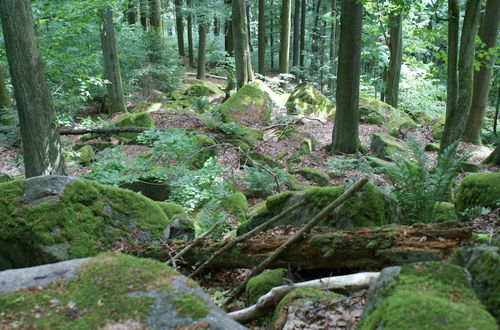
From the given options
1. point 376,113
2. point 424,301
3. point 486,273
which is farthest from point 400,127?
point 424,301

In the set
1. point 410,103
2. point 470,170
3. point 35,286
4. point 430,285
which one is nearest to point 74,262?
point 35,286

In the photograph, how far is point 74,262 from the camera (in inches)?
105

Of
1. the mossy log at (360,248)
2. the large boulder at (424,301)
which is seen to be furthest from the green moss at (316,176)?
the large boulder at (424,301)

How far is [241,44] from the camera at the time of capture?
17.5 m

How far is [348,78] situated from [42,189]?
880 centimetres

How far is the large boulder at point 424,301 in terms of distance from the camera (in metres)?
1.90

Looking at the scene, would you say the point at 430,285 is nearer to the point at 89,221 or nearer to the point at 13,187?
the point at 89,221

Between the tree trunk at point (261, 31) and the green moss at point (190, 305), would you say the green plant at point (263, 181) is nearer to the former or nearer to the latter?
the green moss at point (190, 305)

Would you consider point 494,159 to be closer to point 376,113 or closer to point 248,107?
point 376,113

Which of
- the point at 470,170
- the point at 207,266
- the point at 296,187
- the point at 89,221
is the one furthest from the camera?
the point at 470,170

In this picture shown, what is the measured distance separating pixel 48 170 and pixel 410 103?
68.7 ft

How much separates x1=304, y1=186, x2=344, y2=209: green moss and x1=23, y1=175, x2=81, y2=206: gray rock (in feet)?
10.3

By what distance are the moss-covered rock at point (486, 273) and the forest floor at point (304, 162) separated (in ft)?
2.78

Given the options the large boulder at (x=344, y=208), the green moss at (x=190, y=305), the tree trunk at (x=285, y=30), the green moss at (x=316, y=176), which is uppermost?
the tree trunk at (x=285, y=30)
